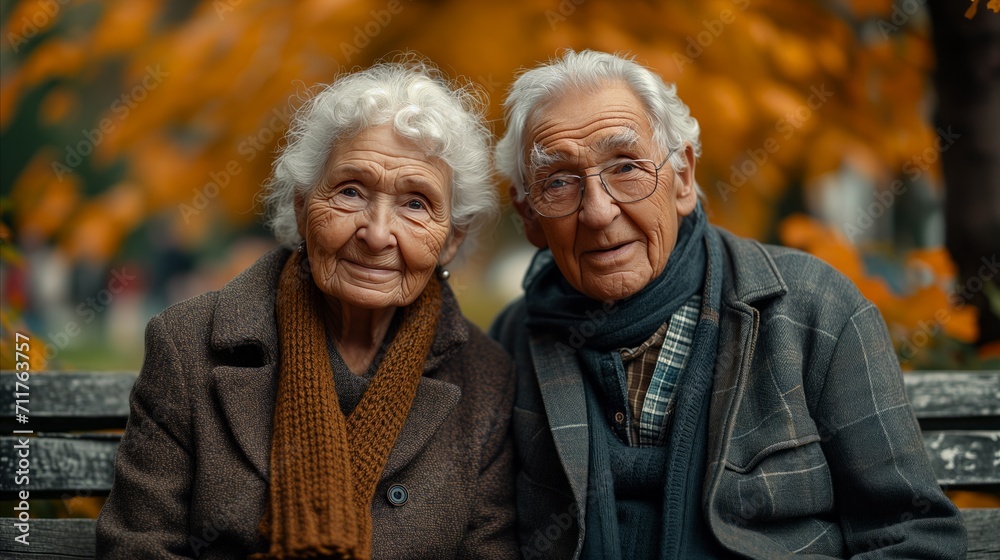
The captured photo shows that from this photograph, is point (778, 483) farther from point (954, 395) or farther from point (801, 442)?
point (954, 395)

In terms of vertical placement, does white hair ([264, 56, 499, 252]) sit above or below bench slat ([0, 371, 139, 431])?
above

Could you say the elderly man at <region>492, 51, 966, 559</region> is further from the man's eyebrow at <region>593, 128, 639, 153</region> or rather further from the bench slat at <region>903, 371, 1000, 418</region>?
the bench slat at <region>903, 371, 1000, 418</region>

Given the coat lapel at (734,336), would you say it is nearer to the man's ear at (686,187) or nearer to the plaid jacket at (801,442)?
the plaid jacket at (801,442)

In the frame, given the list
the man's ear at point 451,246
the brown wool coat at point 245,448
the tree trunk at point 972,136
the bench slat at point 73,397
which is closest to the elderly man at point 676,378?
the brown wool coat at point 245,448

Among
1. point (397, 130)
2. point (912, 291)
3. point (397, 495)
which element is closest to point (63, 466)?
point (397, 495)

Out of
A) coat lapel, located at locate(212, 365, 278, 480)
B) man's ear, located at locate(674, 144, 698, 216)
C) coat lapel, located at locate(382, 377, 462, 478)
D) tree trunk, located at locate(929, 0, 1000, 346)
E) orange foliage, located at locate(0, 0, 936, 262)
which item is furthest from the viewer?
orange foliage, located at locate(0, 0, 936, 262)

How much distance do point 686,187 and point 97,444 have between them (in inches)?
79.3

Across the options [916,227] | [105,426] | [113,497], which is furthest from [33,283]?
[916,227]

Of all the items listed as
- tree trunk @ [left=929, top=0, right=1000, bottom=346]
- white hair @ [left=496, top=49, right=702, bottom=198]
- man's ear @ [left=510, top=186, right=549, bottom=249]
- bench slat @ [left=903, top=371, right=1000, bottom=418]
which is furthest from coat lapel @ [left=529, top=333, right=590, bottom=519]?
tree trunk @ [left=929, top=0, right=1000, bottom=346]

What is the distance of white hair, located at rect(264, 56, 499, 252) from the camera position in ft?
7.90

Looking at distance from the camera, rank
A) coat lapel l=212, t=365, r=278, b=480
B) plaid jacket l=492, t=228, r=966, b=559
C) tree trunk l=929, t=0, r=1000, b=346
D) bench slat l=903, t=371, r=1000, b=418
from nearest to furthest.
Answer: plaid jacket l=492, t=228, r=966, b=559 < coat lapel l=212, t=365, r=278, b=480 < bench slat l=903, t=371, r=1000, b=418 < tree trunk l=929, t=0, r=1000, b=346

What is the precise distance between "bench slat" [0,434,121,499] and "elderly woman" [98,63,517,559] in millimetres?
525

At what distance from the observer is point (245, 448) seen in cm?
227

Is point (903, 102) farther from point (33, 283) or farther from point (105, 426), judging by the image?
point (33, 283)
